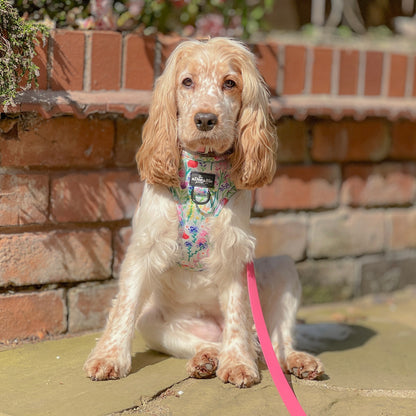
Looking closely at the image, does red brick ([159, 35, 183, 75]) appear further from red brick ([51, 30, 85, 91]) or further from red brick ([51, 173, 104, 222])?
red brick ([51, 173, 104, 222])

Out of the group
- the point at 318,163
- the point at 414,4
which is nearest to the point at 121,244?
the point at 318,163

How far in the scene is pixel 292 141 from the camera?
4.27m

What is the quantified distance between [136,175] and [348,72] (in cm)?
162

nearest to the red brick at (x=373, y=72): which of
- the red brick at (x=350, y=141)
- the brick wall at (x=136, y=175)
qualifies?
the brick wall at (x=136, y=175)

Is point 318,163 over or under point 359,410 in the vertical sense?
over

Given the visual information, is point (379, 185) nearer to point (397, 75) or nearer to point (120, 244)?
point (397, 75)

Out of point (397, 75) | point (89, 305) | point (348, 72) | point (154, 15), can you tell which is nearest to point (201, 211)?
point (89, 305)

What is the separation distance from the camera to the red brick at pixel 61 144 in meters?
3.31

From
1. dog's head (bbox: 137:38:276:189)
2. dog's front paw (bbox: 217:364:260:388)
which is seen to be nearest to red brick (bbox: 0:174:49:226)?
dog's head (bbox: 137:38:276:189)

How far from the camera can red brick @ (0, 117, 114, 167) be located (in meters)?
3.31

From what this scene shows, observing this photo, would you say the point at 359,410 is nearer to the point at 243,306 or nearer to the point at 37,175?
the point at 243,306

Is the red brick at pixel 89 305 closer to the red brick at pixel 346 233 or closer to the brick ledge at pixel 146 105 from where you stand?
the brick ledge at pixel 146 105

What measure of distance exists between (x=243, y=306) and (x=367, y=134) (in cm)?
195

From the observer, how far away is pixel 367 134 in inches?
179
